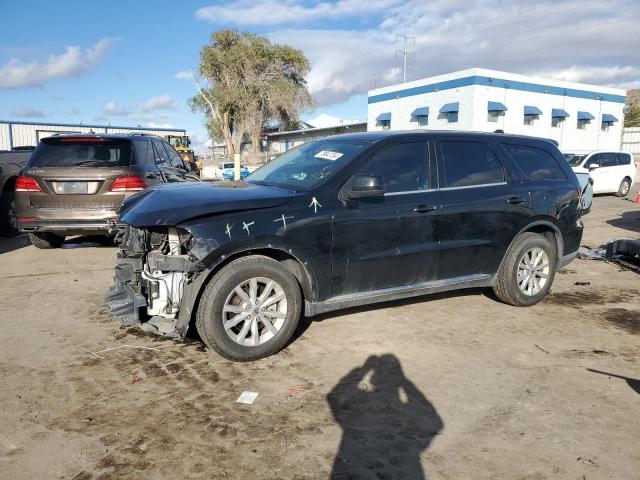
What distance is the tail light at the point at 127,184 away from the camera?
23.2ft

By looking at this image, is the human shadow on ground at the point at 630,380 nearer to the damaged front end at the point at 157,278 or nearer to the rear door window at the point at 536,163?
the rear door window at the point at 536,163

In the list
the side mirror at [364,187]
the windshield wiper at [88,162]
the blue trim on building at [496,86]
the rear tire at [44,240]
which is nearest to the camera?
the side mirror at [364,187]

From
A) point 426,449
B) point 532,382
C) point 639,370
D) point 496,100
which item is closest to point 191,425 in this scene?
point 426,449

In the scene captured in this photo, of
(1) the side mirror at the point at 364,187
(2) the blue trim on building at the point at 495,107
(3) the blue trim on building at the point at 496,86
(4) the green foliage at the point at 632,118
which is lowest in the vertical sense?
(1) the side mirror at the point at 364,187

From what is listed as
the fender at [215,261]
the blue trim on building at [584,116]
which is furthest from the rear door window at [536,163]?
the blue trim on building at [584,116]

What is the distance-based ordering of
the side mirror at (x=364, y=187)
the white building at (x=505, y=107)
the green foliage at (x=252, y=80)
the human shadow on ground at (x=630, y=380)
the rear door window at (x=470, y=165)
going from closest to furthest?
the human shadow on ground at (x=630, y=380), the side mirror at (x=364, y=187), the rear door window at (x=470, y=165), the white building at (x=505, y=107), the green foliage at (x=252, y=80)

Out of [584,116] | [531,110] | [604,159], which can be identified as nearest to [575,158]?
[604,159]

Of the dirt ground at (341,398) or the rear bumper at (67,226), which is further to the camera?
the rear bumper at (67,226)

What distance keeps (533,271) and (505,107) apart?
3189cm

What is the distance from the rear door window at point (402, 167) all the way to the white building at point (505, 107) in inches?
1093

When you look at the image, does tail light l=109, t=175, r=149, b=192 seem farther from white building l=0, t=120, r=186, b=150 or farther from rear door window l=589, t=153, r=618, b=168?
white building l=0, t=120, r=186, b=150

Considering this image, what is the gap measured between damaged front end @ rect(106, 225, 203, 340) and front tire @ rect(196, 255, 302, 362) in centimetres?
20

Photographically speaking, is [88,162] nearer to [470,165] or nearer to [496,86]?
[470,165]

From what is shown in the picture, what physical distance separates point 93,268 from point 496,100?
3267 centimetres
